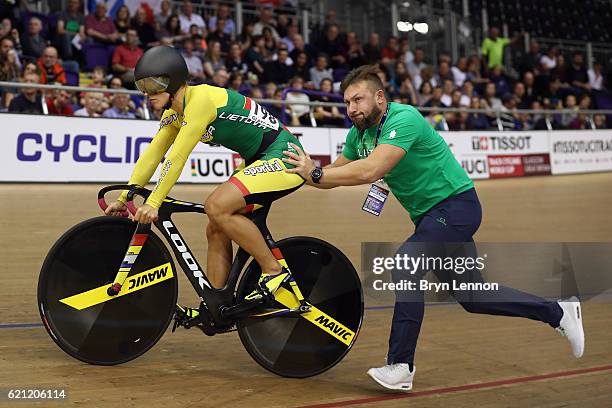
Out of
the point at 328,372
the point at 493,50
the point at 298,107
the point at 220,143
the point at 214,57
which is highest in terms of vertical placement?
the point at 493,50

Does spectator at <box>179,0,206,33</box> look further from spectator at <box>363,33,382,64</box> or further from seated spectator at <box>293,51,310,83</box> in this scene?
spectator at <box>363,33,382,64</box>

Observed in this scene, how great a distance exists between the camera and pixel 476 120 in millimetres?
14391

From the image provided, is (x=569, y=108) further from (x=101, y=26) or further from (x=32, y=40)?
(x=32, y=40)

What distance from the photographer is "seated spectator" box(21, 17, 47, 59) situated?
1027 cm

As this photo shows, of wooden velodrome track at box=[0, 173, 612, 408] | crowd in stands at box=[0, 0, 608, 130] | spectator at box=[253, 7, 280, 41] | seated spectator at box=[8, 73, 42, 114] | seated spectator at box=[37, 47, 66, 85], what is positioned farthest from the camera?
spectator at box=[253, 7, 280, 41]

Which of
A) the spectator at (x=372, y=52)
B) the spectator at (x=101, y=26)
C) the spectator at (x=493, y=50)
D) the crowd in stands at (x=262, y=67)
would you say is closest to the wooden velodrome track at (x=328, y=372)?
the crowd in stands at (x=262, y=67)

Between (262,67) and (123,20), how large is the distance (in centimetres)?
219

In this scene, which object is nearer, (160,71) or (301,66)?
(160,71)

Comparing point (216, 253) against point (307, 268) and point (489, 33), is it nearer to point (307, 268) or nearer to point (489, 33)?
point (307, 268)

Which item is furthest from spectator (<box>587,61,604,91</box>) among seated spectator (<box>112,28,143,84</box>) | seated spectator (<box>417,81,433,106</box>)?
seated spectator (<box>112,28,143,84</box>)

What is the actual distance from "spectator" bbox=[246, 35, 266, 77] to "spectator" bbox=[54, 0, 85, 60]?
2.58m

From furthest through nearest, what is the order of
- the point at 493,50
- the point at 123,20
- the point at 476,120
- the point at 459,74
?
the point at 493,50 < the point at 459,74 < the point at 476,120 < the point at 123,20

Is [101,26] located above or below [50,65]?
above

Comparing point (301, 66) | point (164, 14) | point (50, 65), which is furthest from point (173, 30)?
point (50, 65)
